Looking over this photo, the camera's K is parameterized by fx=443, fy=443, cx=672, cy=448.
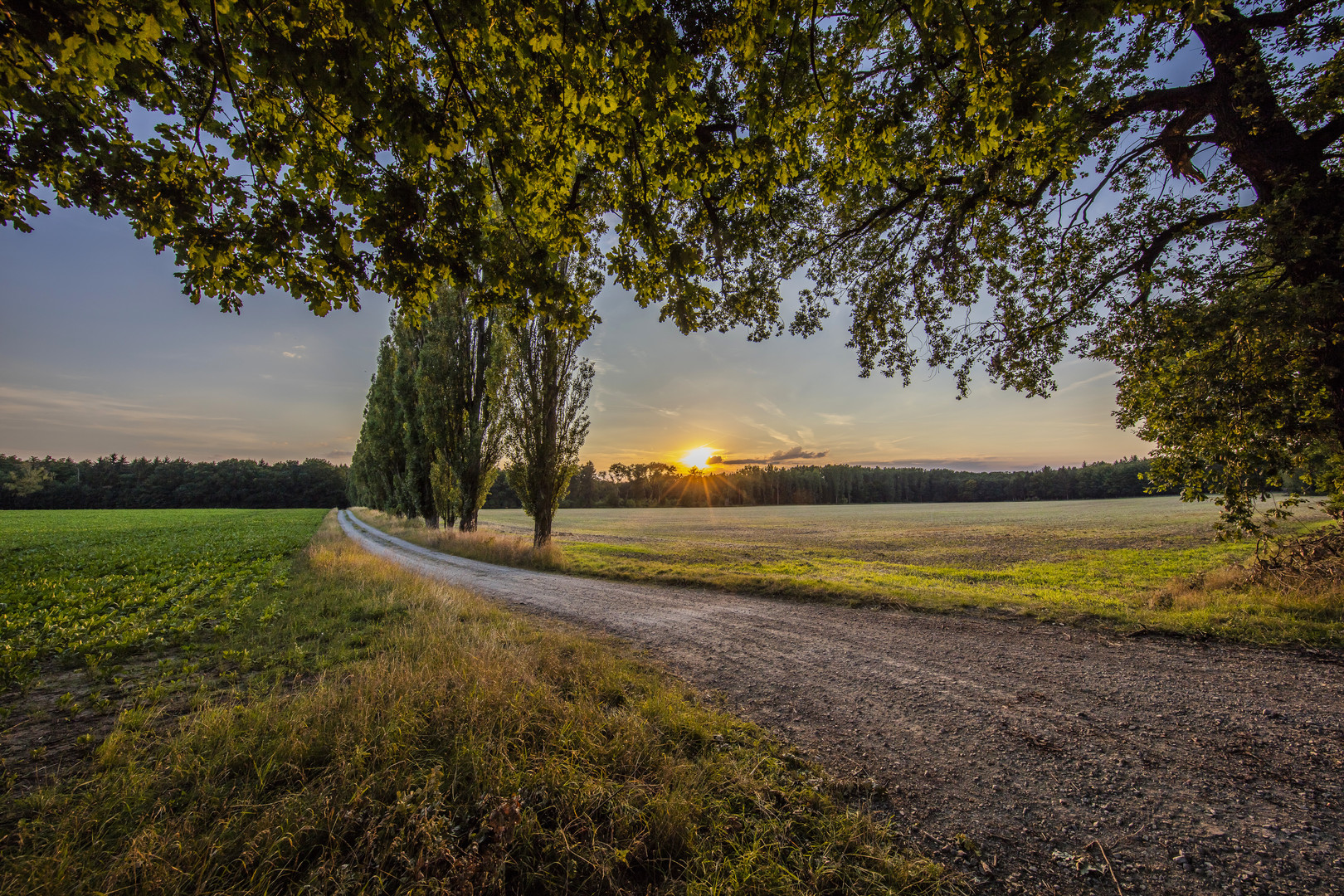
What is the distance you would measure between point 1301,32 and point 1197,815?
9.86m

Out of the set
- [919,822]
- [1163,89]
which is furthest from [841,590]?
[1163,89]

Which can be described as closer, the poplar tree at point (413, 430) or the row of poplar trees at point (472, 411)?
the row of poplar trees at point (472, 411)

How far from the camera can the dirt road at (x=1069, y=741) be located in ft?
7.61

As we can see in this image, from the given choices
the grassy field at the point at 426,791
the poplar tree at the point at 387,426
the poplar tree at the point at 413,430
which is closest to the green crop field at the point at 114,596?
the grassy field at the point at 426,791

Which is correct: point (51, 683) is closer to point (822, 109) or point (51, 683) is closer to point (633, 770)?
point (633, 770)

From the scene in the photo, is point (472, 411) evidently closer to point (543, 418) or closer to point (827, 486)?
point (543, 418)

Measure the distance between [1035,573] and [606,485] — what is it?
8694cm

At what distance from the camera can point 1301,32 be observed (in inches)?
231

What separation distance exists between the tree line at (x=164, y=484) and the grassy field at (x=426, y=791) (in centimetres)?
10673

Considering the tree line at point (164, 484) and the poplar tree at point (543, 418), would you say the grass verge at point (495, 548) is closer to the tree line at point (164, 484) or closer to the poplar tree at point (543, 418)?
the poplar tree at point (543, 418)

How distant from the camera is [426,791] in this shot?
2.51 meters

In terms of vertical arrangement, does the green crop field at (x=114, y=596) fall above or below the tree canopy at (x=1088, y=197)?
below

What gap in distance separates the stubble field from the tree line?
91.6m

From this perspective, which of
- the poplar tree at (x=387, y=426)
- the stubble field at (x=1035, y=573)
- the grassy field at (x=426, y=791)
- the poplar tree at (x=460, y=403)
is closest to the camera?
the grassy field at (x=426, y=791)
